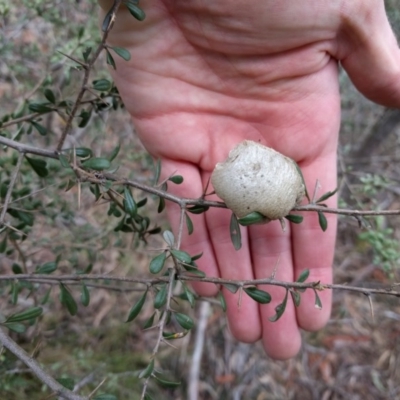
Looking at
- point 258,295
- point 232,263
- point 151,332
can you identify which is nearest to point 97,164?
point 258,295

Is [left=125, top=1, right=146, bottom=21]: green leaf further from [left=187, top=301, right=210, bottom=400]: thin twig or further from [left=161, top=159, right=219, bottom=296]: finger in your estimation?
[left=187, top=301, right=210, bottom=400]: thin twig

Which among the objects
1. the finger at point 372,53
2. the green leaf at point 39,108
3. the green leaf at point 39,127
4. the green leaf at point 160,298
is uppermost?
the finger at point 372,53

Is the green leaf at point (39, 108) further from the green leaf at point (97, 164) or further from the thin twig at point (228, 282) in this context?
the thin twig at point (228, 282)

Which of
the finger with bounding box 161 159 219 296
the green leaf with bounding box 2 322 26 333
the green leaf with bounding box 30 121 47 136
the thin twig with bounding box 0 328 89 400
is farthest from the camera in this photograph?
the finger with bounding box 161 159 219 296

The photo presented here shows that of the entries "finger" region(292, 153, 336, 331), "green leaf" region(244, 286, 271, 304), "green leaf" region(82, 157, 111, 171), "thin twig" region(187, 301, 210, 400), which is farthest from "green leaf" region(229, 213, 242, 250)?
"thin twig" region(187, 301, 210, 400)

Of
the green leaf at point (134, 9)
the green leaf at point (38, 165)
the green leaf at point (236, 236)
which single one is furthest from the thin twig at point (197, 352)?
the green leaf at point (134, 9)

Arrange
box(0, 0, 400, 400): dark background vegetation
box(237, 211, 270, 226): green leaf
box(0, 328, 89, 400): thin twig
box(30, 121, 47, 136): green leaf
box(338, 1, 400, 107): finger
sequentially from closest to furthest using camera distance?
1. box(0, 328, 89, 400): thin twig
2. box(237, 211, 270, 226): green leaf
3. box(30, 121, 47, 136): green leaf
4. box(338, 1, 400, 107): finger
5. box(0, 0, 400, 400): dark background vegetation

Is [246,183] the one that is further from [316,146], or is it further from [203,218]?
[316,146]
